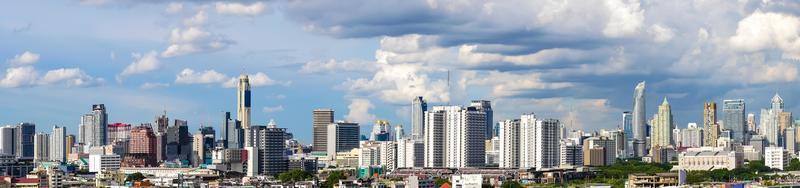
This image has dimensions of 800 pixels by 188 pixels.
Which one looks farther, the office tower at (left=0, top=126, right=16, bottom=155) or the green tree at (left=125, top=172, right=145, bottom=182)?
the office tower at (left=0, top=126, right=16, bottom=155)

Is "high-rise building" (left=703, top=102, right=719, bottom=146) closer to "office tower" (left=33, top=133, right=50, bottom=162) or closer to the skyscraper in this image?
the skyscraper

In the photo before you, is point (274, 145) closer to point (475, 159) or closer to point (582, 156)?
point (475, 159)

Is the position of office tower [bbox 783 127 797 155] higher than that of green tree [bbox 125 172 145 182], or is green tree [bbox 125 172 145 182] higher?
office tower [bbox 783 127 797 155]

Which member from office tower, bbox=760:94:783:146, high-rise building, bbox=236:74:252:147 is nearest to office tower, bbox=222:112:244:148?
high-rise building, bbox=236:74:252:147

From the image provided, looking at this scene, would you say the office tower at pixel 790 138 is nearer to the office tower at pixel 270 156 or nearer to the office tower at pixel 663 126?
the office tower at pixel 663 126

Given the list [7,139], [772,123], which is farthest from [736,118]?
[7,139]

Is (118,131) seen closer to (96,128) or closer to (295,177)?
→ (96,128)

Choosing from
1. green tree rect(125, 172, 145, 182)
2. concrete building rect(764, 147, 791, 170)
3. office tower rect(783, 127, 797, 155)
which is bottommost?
green tree rect(125, 172, 145, 182)
